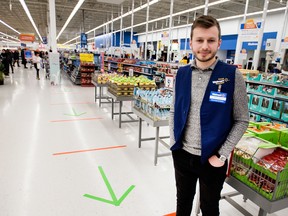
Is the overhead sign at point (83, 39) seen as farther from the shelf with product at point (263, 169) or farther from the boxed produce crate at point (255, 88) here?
the shelf with product at point (263, 169)

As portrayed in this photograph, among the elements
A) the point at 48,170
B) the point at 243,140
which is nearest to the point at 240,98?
the point at 243,140

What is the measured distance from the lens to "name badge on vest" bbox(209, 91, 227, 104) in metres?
1.35

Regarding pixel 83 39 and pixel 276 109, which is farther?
pixel 83 39

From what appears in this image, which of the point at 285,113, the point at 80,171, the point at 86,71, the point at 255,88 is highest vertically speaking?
the point at 255,88

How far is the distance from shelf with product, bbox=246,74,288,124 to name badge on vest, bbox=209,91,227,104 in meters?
3.70

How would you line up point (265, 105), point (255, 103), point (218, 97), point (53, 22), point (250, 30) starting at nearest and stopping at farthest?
point (218, 97)
point (265, 105)
point (255, 103)
point (250, 30)
point (53, 22)

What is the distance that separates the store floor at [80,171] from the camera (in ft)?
8.54

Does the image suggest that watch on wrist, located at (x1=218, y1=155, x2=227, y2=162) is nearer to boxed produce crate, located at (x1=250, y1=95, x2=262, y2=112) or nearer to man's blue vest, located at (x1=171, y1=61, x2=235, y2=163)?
man's blue vest, located at (x1=171, y1=61, x2=235, y2=163)

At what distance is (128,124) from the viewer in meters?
5.94

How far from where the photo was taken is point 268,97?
4.65m

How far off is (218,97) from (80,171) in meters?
2.72

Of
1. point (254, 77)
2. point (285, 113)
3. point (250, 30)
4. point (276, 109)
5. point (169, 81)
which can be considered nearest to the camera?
point (169, 81)

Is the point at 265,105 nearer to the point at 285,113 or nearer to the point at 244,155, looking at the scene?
the point at 285,113

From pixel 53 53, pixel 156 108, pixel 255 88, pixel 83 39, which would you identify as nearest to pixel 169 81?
pixel 156 108
